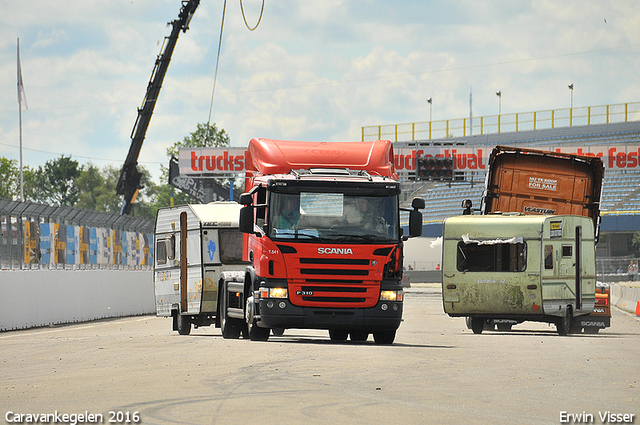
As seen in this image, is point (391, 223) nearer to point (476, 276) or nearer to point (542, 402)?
point (476, 276)

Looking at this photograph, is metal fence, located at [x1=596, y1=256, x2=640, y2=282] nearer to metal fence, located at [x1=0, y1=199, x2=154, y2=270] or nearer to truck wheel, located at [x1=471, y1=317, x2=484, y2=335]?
metal fence, located at [x1=0, y1=199, x2=154, y2=270]

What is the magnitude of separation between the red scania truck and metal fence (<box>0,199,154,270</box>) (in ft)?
29.4

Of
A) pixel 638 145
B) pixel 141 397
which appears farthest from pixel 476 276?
pixel 638 145

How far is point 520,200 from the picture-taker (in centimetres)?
2270

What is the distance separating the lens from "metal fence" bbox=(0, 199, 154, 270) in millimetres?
23344

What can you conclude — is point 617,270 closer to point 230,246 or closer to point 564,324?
point 564,324

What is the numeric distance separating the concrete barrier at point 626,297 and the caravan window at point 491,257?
48.1 ft

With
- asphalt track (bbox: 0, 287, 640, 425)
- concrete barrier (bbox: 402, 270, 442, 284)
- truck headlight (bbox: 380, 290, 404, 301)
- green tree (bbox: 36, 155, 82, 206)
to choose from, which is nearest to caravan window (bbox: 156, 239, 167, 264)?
asphalt track (bbox: 0, 287, 640, 425)

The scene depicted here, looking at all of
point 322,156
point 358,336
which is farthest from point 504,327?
point 322,156

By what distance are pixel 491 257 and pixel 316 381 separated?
37.6 ft

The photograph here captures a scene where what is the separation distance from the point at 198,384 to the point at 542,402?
11.7 feet

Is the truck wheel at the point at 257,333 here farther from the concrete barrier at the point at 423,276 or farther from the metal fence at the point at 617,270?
the concrete barrier at the point at 423,276

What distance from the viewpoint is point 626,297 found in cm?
3838

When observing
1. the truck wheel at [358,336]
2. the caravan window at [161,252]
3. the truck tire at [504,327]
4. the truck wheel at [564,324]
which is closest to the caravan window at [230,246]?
the caravan window at [161,252]
